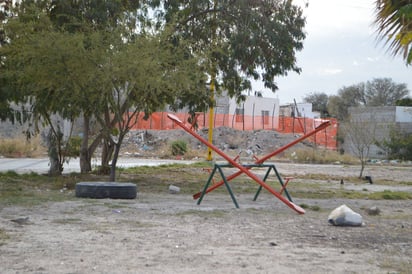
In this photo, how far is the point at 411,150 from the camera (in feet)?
128

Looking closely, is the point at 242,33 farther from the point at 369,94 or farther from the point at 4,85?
the point at 369,94

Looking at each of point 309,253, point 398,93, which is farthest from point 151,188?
point 398,93

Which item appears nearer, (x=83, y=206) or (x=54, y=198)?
(x=83, y=206)

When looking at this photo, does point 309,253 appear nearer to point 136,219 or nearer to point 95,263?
point 95,263

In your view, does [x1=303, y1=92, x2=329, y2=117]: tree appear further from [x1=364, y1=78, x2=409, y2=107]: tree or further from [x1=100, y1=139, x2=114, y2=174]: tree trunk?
[x1=100, y1=139, x2=114, y2=174]: tree trunk

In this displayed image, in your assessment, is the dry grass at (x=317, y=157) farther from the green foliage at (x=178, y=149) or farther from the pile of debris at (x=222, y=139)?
the pile of debris at (x=222, y=139)

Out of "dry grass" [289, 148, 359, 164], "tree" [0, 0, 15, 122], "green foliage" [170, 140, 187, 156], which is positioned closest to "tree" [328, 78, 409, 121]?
"dry grass" [289, 148, 359, 164]

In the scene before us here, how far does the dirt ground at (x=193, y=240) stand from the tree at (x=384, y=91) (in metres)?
75.8

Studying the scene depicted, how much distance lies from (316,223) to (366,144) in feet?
47.2

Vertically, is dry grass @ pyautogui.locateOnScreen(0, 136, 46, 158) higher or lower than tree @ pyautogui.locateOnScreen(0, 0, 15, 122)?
lower

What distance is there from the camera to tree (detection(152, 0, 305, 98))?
1666 centimetres

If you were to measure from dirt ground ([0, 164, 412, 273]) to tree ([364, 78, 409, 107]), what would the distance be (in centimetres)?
7584

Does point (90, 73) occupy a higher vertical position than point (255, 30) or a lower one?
lower

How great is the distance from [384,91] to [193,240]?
269 feet
